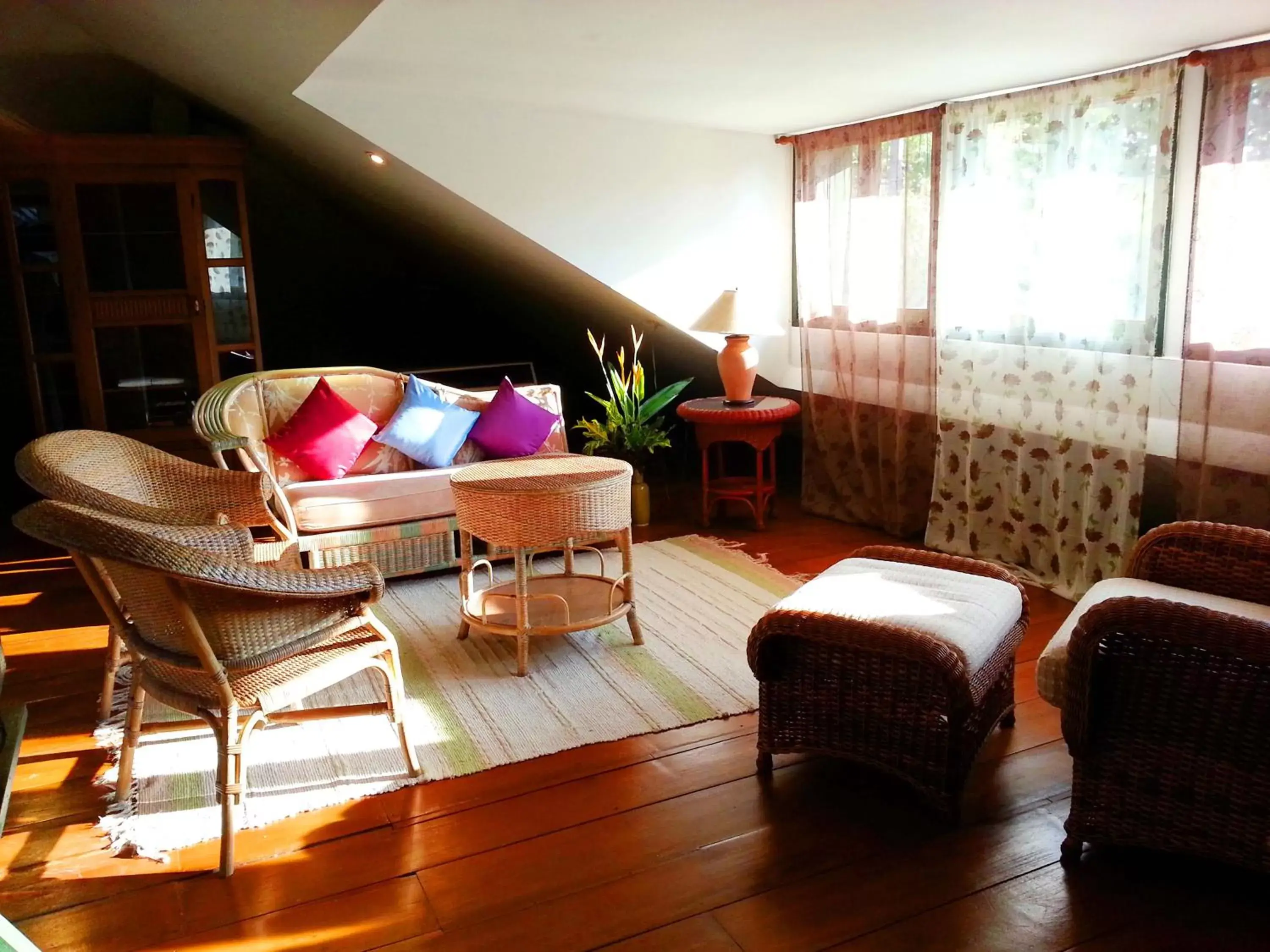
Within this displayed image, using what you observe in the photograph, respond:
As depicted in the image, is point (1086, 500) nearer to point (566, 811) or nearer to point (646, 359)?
point (566, 811)

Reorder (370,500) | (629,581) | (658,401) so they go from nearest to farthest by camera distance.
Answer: (629,581) < (370,500) < (658,401)

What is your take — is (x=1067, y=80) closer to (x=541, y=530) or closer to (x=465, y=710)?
(x=541, y=530)

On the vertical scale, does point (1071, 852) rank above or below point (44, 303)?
below

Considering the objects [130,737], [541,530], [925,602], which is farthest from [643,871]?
[130,737]

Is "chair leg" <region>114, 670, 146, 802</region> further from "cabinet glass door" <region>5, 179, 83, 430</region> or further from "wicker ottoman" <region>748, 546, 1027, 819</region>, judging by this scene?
"cabinet glass door" <region>5, 179, 83, 430</region>

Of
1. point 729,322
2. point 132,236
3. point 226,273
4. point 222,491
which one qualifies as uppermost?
point 132,236

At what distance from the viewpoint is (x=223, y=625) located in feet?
6.93

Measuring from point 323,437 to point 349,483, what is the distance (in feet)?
0.75

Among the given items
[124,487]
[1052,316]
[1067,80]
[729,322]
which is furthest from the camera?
[729,322]

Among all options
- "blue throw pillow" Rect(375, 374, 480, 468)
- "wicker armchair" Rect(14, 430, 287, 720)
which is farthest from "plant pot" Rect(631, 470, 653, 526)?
"wicker armchair" Rect(14, 430, 287, 720)

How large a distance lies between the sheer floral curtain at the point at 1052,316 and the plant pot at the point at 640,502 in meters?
1.39

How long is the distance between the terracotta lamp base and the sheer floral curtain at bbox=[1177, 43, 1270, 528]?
6.28 ft

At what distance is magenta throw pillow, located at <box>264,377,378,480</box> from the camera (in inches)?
153

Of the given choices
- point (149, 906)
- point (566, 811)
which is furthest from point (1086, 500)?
point (149, 906)
